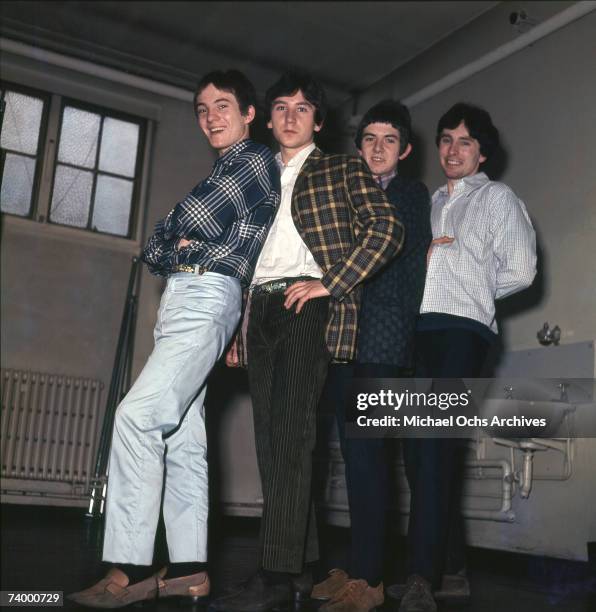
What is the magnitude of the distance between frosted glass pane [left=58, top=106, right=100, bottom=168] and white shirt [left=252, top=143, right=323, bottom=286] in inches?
137

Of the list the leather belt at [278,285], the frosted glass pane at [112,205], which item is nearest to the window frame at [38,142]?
the frosted glass pane at [112,205]

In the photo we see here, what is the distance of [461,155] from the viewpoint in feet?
6.93

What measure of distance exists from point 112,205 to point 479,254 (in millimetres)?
3555

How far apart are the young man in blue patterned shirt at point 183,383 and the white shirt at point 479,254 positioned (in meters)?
0.48

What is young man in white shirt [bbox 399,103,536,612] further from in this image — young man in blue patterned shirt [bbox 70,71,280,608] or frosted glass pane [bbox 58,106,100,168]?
frosted glass pane [bbox 58,106,100,168]

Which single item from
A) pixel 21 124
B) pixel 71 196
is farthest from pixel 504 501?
pixel 21 124

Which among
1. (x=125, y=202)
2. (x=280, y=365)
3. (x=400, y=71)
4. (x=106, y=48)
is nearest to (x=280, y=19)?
(x=400, y=71)

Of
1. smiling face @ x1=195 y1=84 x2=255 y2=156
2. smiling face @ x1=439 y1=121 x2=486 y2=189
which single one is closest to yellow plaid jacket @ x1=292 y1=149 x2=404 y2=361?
smiling face @ x1=195 y1=84 x2=255 y2=156

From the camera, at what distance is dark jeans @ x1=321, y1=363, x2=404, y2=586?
1627mm

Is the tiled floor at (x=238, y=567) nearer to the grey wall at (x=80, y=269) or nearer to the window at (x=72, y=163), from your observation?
the grey wall at (x=80, y=269)

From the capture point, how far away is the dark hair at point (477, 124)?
2113mm

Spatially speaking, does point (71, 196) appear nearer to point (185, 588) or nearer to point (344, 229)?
point (344, 229)

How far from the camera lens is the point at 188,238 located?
173 cm

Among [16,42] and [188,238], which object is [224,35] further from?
[188,238]
